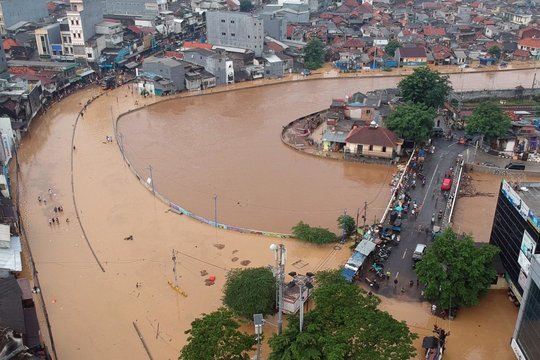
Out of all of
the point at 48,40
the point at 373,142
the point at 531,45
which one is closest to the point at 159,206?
the point at 373,142

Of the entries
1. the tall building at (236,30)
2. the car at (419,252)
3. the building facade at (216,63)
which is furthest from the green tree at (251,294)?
the tall building at (236,30)

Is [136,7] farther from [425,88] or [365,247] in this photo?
[365,247]

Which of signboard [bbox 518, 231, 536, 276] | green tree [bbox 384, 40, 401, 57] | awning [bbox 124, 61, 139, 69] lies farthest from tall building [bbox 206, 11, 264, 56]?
signboard [bbox 518, 231, 536, 276]

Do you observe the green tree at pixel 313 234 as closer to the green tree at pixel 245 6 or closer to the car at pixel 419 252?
the car at pixel 419 252

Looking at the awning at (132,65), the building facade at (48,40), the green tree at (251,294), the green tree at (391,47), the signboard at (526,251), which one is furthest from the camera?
the green tree at (391,47)

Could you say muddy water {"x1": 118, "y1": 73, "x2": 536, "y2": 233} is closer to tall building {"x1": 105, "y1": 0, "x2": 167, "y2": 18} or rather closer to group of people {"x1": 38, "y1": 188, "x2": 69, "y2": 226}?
group of people {"x1": 38, "y1": 188, "x2": 69, "y2": 226}

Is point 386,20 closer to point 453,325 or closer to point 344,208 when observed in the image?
point 344,208

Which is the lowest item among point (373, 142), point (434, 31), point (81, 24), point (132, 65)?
point (373, 142)
